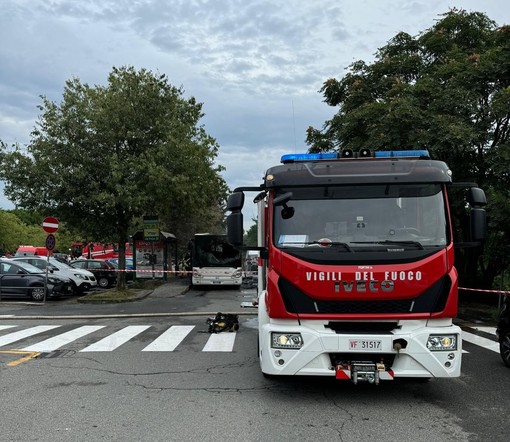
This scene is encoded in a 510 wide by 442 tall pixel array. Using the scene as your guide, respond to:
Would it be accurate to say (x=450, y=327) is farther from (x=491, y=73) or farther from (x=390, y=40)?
(x=390, y=40)

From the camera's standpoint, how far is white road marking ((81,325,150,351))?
30.0 feet

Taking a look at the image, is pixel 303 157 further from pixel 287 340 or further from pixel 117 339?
pixel 117 339

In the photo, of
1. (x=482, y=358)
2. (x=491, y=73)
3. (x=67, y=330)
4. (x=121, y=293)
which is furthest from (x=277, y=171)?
(x=121, y=293)

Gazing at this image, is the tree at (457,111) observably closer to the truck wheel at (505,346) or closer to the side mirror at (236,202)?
the truck wheel at (505,346)

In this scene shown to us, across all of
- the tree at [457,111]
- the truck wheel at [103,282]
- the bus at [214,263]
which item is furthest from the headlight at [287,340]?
the truck wheel at [103,282]

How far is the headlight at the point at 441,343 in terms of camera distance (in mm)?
5363

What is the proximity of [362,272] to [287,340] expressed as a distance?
3.58 ft

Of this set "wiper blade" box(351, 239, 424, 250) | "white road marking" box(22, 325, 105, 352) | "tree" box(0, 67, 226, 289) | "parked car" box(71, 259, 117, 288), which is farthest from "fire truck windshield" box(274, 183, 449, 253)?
"parked car" box(71, 259, 117, 288)

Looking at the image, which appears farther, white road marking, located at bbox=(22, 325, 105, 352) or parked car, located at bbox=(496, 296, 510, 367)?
white road marking, located at bbox=(22, 325, 105, 352)

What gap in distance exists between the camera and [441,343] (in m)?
5.38

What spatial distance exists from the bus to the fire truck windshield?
61.9 feet

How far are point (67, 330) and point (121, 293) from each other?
8.62 meters

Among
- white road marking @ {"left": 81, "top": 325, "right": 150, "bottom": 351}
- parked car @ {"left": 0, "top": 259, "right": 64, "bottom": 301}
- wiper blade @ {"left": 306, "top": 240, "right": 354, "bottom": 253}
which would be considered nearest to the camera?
wiper blade @ {"left": 306, "top": 240, "right": 354, "bottom": 253}

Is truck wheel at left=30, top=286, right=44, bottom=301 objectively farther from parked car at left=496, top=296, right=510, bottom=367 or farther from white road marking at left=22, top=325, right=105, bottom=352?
parked car at left=496, top=296, right=510, bottom=367
